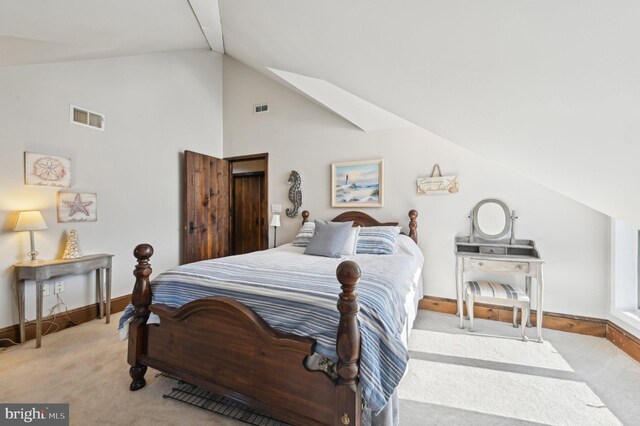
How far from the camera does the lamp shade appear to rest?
2.35 metres

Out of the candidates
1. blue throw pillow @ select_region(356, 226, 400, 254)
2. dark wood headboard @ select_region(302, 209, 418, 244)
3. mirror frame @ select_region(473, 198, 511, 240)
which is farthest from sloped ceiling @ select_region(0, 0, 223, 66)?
mirror frame @ select_region(473, 198, 511, 240)

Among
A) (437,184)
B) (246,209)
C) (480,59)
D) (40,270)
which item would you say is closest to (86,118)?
(40,270)

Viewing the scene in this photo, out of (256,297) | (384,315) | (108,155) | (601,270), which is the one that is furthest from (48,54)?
(601,270)

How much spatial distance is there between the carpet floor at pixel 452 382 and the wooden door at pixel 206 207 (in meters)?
1.67

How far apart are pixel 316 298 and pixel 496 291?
6.66 ft

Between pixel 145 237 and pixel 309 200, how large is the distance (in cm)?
220

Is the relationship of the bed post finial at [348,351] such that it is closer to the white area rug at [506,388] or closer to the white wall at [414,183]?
the white area rug at [506,388]

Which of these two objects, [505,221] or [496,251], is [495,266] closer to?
[496,251]

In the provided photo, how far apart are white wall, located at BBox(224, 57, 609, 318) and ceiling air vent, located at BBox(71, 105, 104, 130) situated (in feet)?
5.94

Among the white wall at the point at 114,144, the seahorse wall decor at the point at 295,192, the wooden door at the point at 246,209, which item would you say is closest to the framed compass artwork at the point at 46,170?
the white wall at the point at 114,144

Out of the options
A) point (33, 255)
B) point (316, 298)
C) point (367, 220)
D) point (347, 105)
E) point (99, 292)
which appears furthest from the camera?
point (367, 220)

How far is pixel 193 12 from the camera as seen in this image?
2.98 meters

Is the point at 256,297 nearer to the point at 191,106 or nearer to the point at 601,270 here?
the point at 601,270

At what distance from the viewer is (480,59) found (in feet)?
3.28
